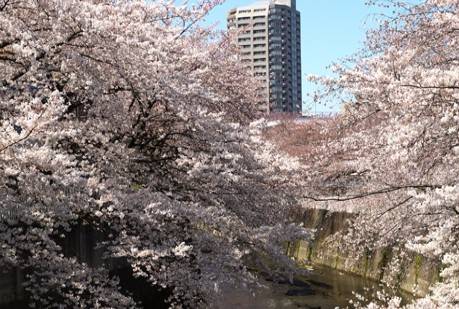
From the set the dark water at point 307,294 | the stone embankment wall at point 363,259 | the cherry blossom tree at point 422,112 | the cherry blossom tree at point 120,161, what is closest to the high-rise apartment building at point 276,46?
the stone embankment wall at point 363,259

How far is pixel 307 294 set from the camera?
778 inches

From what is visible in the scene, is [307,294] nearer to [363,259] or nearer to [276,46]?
[363,259]

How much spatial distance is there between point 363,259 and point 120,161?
15197 millimetres

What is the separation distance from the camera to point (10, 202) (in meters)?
6.86

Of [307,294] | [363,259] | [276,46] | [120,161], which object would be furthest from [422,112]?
[276,46]

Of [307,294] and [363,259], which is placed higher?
[363,259]

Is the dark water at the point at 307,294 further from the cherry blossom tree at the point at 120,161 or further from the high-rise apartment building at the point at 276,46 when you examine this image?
the high-rise apartment building at the point at 276,46

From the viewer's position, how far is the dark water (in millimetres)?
17847

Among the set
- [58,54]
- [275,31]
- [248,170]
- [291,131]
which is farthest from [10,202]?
[275,31]

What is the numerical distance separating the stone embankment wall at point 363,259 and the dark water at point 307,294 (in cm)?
62

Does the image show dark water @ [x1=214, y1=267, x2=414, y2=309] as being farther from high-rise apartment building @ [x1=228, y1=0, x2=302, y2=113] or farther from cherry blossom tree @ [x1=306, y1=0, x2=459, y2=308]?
high-rise apartment building @ [x1=228, y1=0, x2=302, y2=113]

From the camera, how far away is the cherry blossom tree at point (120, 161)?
714 centimetres

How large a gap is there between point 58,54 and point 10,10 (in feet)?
3.43

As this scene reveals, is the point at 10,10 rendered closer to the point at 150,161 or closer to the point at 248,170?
the point at 150,161
